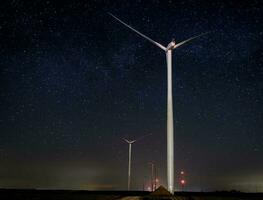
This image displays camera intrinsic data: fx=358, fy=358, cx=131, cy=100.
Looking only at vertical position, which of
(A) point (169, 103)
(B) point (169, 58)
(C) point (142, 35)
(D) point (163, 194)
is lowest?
(D) point (163, 194)

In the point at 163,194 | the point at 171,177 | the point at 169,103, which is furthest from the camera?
the point at 169,103

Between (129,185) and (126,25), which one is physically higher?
(126,25)

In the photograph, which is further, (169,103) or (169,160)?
(169,103)

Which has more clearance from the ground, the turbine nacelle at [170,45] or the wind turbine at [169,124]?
the turbine nacelle at [170,45]

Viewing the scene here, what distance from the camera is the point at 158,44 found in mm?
38625

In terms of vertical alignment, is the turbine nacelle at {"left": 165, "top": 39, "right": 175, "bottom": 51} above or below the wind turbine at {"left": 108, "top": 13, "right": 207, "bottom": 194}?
above

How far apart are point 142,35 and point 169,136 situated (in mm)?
12624

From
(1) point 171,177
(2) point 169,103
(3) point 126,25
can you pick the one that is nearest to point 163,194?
(1) point 171,177

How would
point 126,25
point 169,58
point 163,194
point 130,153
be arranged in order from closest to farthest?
1. point 163,194
2. point 169,58
3. point 126,25
4. point 130,153

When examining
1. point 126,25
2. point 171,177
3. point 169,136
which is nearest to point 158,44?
point 126,25

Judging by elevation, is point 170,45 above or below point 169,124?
above

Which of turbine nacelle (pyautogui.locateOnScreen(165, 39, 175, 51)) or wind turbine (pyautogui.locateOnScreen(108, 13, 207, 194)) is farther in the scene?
turbine nacelle (pyautogui.locateOnScreen(165, 39, 175, 51))

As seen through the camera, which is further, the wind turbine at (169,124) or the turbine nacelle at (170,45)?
the turbine nacelle at (170,45)

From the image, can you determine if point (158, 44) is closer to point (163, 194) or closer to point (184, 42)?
point (184, 42)
